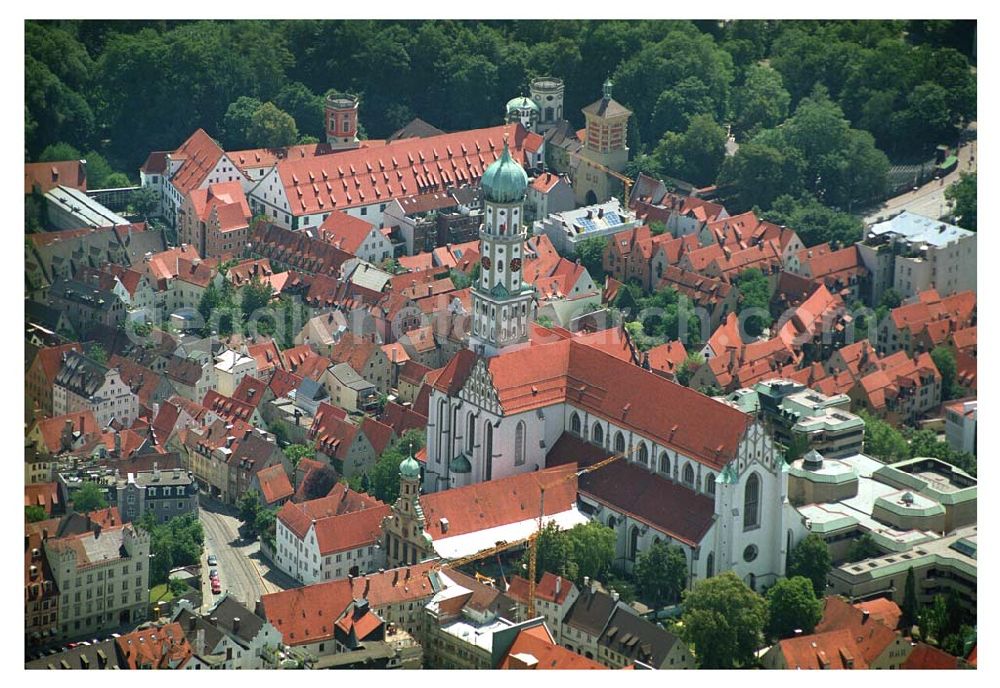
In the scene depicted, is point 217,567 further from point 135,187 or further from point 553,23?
point 553,23

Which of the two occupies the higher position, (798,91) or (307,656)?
(798,91)

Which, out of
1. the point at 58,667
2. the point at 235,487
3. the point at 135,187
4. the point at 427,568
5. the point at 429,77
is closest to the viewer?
the point at 58,667

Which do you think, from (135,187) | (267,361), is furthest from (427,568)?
(135,187)

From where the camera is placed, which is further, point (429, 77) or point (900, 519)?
point (429, 77)

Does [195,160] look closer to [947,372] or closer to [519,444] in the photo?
[519,444]

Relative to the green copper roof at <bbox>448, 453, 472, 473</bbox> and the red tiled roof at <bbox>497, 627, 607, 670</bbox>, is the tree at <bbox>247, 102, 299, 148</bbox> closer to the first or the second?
the green copper roof at <bbox>448, 453, 472, 473</bbox>
